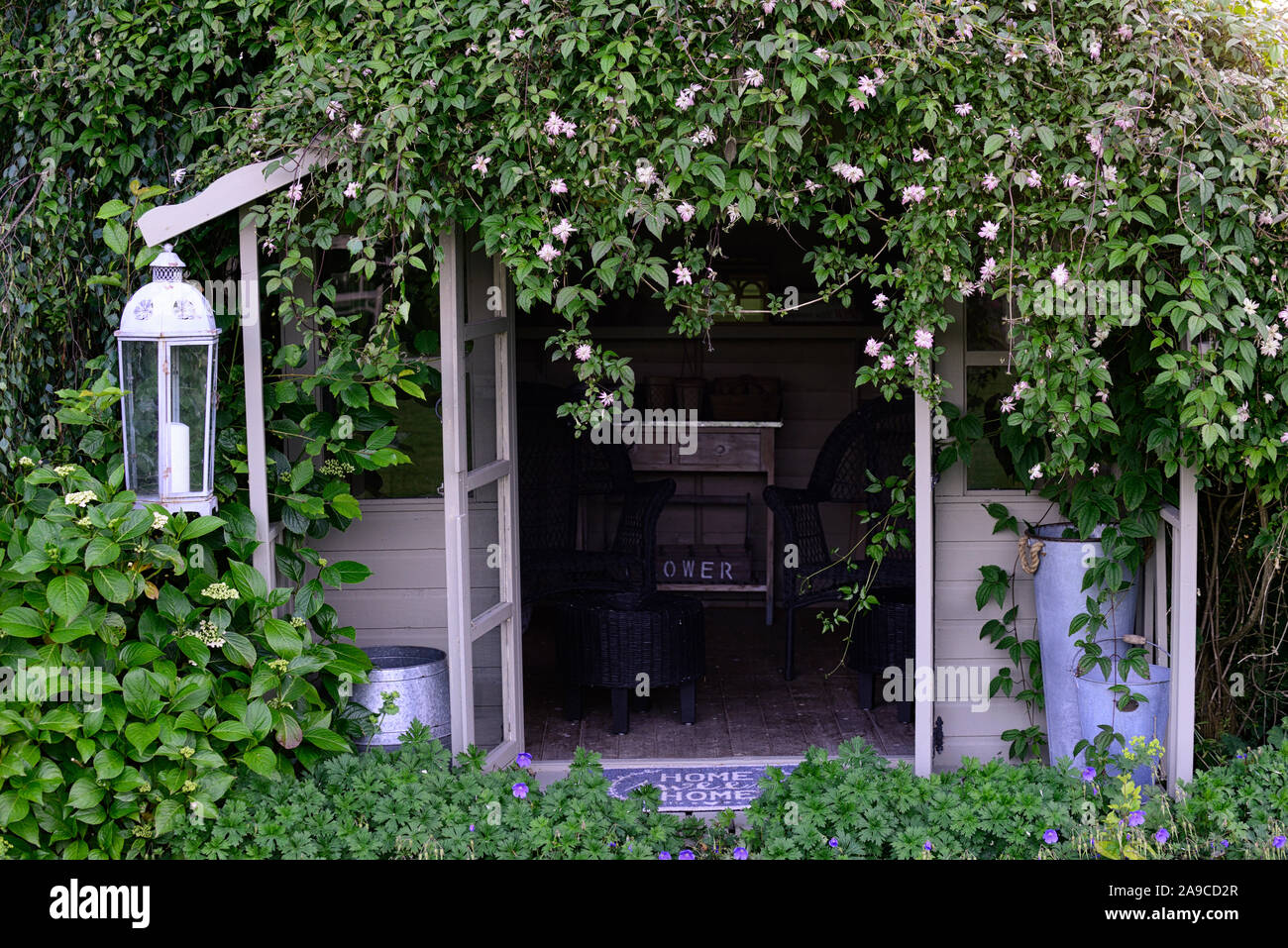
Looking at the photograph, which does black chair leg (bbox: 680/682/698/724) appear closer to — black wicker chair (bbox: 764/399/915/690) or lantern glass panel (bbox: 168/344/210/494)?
black wicker chair (bbox: 764/399/915/690)

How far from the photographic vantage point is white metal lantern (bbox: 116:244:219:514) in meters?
3.24

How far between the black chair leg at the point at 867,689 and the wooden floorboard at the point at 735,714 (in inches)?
1.2

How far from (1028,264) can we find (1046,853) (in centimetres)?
152

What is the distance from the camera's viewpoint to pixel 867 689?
499cm

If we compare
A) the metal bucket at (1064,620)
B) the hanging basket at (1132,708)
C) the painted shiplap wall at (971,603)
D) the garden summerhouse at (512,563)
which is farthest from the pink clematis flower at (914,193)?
the hanging basket at (1132,708)

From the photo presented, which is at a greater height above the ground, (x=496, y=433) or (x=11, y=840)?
(x=496, y=433)

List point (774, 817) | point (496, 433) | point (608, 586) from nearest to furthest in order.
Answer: point (774, 817), point (496, 433), point (608, 586)

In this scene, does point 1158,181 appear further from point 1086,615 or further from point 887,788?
point 887,788

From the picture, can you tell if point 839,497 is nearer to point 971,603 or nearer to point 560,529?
point 560,529

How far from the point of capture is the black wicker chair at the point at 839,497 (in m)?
5.01

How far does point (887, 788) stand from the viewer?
3328 millimetres

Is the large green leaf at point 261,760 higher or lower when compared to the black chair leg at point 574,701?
higher

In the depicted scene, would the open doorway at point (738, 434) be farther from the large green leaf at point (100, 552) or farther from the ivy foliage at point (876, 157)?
the large green leaf at point (100, 552)
